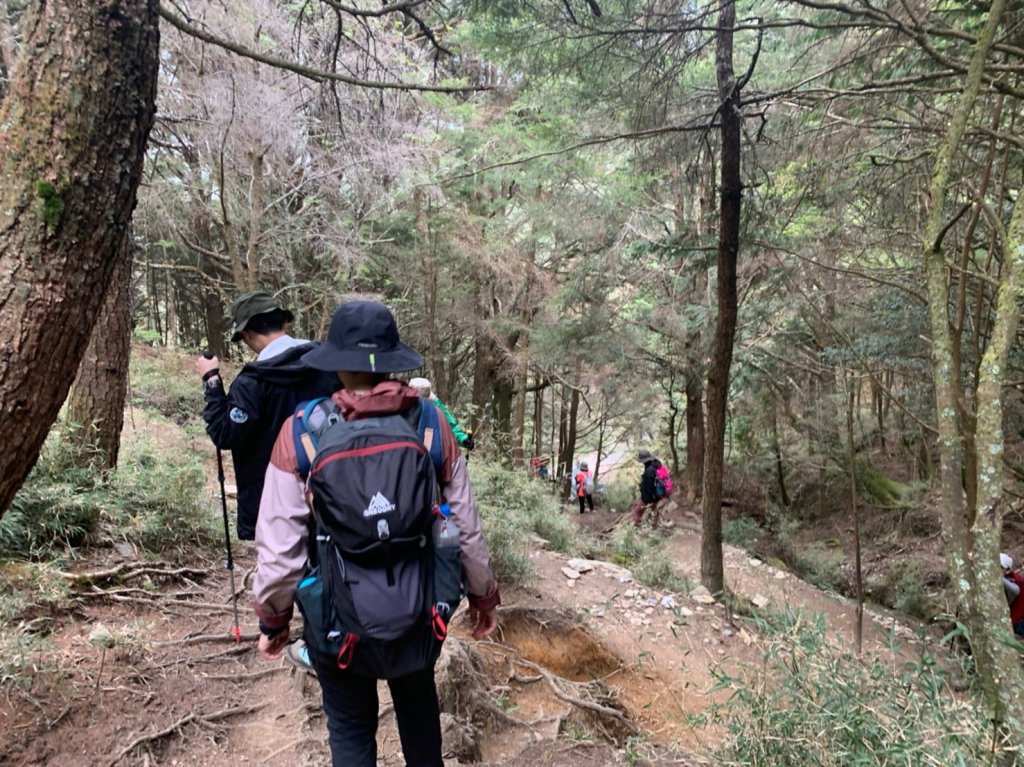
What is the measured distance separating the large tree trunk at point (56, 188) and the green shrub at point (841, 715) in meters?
3.02

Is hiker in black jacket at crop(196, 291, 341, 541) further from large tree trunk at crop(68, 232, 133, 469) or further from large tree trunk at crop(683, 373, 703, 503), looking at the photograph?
large tree trunk at crop(683, 373, 703, 503)

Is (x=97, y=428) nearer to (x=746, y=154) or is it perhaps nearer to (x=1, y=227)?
(x=1, y=227)

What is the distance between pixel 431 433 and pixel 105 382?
14.5 feet

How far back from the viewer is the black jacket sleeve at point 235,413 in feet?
8.64

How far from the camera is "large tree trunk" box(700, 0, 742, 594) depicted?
265 inches

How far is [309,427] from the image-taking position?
1.92 m

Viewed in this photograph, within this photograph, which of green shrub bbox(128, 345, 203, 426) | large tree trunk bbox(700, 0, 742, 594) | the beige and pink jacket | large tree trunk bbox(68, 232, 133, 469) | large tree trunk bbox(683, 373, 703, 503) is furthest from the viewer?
large tree trunk bbox(683, 373, 703, 503)

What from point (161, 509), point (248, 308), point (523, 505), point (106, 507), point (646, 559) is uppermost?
point (248, 308)

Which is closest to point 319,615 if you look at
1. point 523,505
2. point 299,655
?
point 299,655

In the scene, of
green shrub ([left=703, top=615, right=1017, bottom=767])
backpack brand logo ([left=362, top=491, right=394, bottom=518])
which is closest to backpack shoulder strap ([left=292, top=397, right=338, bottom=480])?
backpack brand logo ([left=362, top=491, right=394, bottom=518])

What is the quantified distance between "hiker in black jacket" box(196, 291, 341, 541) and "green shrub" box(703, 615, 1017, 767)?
91.0 inches

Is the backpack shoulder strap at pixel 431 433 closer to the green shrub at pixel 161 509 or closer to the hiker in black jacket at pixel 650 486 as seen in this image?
the green shrub at pixel 161 509

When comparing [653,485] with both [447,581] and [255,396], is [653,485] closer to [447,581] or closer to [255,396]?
[255,396]

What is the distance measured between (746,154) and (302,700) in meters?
7.68
